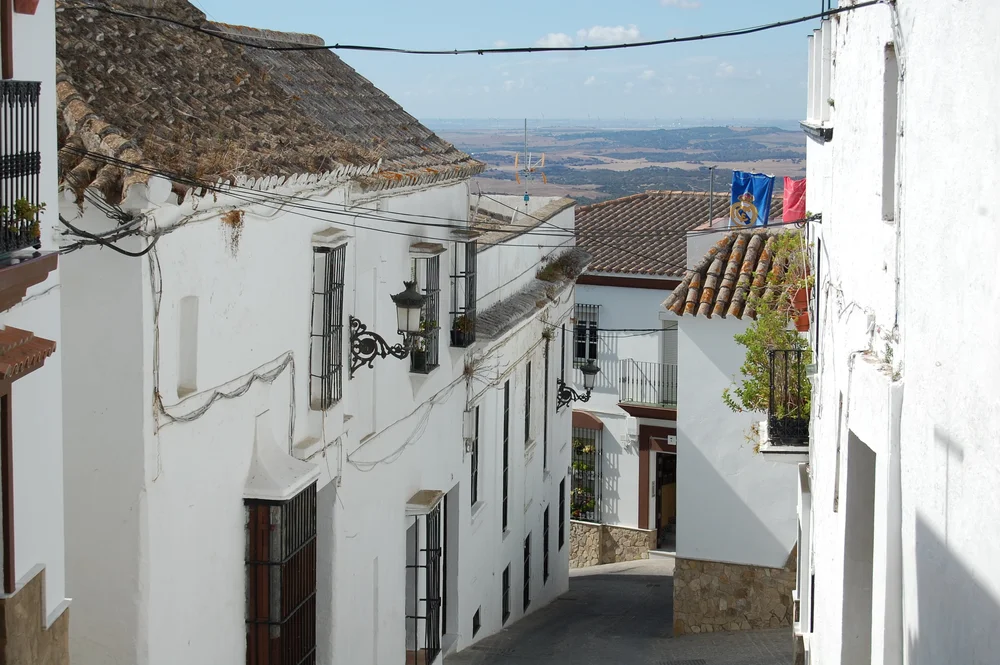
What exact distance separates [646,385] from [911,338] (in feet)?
66.9

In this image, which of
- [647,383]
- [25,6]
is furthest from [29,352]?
[647,383]

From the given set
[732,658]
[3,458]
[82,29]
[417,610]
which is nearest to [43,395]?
[3,458]

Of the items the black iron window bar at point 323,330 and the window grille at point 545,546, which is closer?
the black iron window bar at point 323,330

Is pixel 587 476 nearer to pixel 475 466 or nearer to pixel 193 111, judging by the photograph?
pixel 475 466

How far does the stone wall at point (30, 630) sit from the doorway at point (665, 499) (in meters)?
21.4

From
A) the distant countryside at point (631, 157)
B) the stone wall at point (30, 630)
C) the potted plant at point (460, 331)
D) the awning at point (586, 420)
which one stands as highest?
the distant countryside at point (631, 157)

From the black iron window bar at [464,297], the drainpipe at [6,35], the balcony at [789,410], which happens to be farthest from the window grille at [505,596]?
the drainpipe at [6,35]

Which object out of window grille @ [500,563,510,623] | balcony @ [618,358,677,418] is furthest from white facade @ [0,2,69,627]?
balcony @ [618,358,677,418]

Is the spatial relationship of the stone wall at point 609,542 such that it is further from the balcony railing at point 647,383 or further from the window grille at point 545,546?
the window grille at point 545,546

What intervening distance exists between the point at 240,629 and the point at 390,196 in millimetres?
4247

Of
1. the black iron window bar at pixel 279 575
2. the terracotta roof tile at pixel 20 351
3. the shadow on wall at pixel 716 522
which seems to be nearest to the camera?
the terracotta roof tile at pixel 20 351

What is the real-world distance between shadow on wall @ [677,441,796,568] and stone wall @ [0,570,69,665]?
12.2m

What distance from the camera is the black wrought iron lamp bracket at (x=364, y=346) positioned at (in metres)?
10.2

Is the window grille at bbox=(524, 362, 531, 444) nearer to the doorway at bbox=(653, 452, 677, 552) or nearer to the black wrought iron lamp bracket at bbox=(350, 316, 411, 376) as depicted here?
the black wrought iron lamp bracket at bbox=(350, 316, 411, 376)
